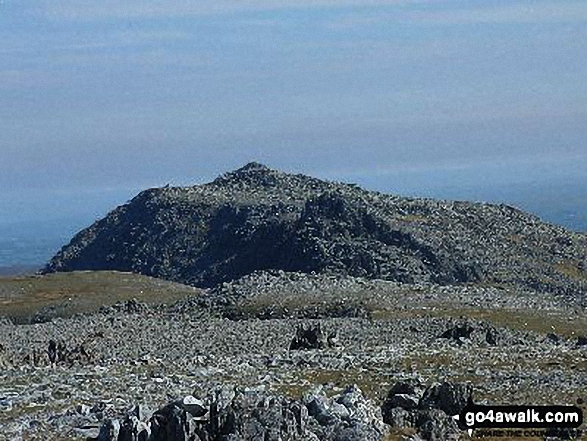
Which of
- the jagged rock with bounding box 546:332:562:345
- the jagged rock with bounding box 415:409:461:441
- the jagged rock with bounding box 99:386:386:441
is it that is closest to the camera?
the jagged rock with bounding box 99:386:386:441

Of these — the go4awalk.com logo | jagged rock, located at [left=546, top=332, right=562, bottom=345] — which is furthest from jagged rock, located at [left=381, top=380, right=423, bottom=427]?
jagged rock, located at [left=546, top=332, right=562, bottom=345]

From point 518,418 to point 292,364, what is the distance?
577 inches

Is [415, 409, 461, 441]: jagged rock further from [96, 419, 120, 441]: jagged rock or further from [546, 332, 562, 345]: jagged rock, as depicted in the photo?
[546, 332, 562, 345]: jagged rock

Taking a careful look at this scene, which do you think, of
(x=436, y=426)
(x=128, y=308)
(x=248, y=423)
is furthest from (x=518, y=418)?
(x=128, y=308)

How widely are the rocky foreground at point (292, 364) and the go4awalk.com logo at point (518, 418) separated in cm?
60

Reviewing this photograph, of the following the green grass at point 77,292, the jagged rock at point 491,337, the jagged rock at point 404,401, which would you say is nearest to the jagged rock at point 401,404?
the jagged rock at point 404,401

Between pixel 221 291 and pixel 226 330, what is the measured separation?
1930cm

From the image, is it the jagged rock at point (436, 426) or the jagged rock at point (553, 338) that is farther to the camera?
the jagged rock at point (553, 338)

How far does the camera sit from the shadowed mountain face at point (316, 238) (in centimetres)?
10694

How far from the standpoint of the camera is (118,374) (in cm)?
4359

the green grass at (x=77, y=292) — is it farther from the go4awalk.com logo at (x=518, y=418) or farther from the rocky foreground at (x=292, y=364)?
the go4awalk.com logo at (x=518, y=418)

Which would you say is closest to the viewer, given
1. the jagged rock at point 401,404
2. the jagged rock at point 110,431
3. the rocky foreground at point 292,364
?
the jagged rock at point 110,431

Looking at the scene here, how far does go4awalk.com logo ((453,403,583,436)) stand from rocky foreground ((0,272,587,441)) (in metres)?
0.60

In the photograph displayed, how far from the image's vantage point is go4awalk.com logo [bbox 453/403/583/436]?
32.6m
